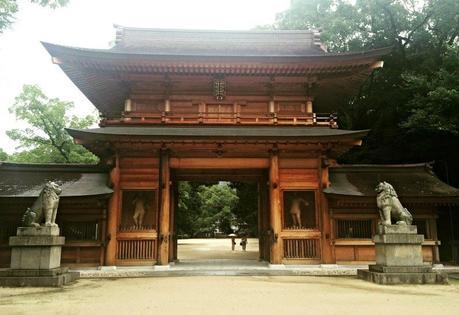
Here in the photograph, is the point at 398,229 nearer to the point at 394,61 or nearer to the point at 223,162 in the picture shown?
the point at 223,162

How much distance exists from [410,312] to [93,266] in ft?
40.9

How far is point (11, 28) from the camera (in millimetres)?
12672

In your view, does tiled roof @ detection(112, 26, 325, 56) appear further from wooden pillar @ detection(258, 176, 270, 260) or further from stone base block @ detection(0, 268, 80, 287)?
stone base block @ detection(0, 268, 80, 287)

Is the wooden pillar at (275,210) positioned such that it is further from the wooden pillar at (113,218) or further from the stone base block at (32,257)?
the stone base block at (32,257)

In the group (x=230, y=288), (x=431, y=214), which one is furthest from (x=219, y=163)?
(x=431, y=214)

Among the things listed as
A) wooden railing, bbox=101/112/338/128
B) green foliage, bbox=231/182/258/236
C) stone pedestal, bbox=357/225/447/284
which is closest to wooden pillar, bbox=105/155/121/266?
wooden railing, bbox=101/112/338/128

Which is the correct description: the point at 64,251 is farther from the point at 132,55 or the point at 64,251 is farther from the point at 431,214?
the point at 431,214

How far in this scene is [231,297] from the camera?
10.1m

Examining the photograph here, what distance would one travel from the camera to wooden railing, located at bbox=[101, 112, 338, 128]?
59.0ft

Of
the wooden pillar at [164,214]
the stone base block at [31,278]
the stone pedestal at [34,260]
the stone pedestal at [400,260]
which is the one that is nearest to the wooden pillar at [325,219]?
the stone pedestal at [400,260]

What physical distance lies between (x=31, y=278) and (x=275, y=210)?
363 inches

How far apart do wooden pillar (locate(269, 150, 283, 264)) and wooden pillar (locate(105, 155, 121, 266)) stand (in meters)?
6.38

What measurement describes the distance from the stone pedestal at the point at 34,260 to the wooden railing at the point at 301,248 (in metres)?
8.53

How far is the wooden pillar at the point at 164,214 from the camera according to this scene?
16203mm
